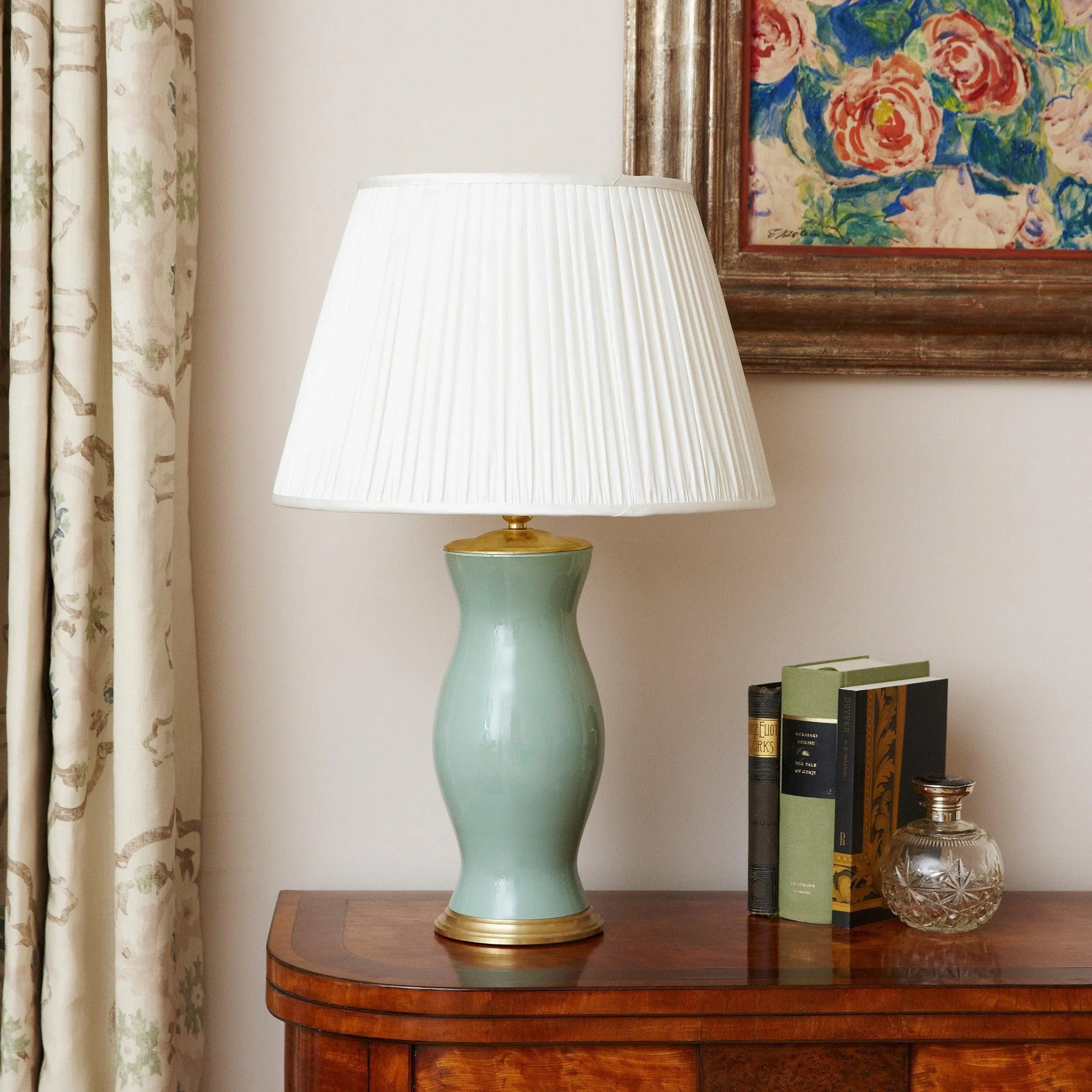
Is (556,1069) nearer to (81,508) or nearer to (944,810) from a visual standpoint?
(944,810)

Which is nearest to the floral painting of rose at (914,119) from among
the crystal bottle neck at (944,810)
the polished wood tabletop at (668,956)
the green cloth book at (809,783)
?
the green cloth book at (809,783)

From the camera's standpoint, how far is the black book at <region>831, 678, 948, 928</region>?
1.17 metres

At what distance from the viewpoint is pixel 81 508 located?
4.08ft

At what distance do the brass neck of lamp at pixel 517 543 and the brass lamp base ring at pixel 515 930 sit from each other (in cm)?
31

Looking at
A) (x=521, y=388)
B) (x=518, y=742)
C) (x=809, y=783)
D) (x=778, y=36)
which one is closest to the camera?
(x=521, y=388)

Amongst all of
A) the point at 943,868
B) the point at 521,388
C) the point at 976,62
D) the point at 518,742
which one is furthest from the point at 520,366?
the point at 976,62

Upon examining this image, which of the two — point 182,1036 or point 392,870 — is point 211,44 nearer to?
point 392,870

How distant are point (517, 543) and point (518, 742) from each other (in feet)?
0.55

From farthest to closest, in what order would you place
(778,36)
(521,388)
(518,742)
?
(778,36) < (518,742) < (521,388)

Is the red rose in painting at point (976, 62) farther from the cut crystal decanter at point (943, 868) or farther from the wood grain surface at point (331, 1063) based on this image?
the wood grain surface at point (331, 1063)

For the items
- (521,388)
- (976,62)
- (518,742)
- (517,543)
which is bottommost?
(518,742)

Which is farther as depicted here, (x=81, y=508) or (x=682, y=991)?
(x=81, y=508)

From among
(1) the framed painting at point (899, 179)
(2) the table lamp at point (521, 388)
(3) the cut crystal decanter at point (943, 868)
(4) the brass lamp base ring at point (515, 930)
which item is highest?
(1) the framed painting at point (899, 179)

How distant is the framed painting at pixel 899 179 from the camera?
4.54 ft
